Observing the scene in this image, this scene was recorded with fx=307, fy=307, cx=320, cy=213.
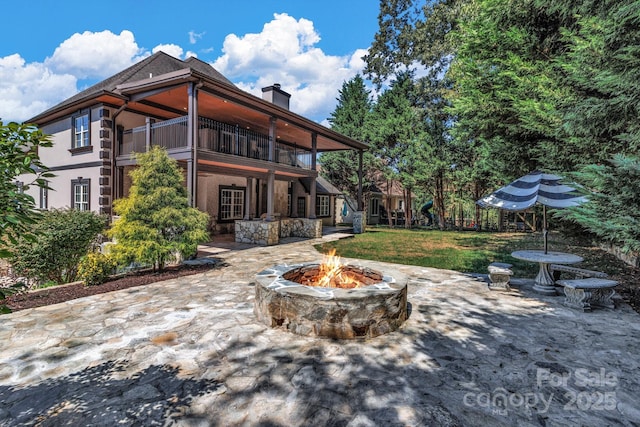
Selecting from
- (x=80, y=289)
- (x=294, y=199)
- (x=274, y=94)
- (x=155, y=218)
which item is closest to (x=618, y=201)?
(x=155, y=218)

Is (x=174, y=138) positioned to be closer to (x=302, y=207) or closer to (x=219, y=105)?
(x=219, y=105)

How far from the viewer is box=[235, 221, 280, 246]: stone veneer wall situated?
40.6ft

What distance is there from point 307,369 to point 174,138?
935 cm

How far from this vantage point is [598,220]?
173 inches

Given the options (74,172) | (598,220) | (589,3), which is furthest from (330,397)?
(74,172)

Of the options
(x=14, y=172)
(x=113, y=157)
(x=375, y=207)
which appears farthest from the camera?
(x=375, y=207)

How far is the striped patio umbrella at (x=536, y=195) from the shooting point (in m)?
5.77

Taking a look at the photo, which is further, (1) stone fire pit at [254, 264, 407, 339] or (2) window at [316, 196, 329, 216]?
(2) window at [316, 196, 329, 216]

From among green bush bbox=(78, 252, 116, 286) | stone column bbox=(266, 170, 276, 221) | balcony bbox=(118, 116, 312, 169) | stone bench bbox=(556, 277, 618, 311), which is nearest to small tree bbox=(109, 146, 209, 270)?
green bush bbox=(78, 252, 116, 286)

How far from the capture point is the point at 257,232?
1259 cm

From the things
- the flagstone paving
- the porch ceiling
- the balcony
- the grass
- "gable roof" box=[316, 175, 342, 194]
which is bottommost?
the flagstone paving

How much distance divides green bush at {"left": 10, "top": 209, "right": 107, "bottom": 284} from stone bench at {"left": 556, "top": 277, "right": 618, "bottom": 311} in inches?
395

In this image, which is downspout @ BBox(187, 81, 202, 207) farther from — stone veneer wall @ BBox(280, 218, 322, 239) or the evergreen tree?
the evergreen tree

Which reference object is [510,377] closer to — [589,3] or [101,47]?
[589,3]
